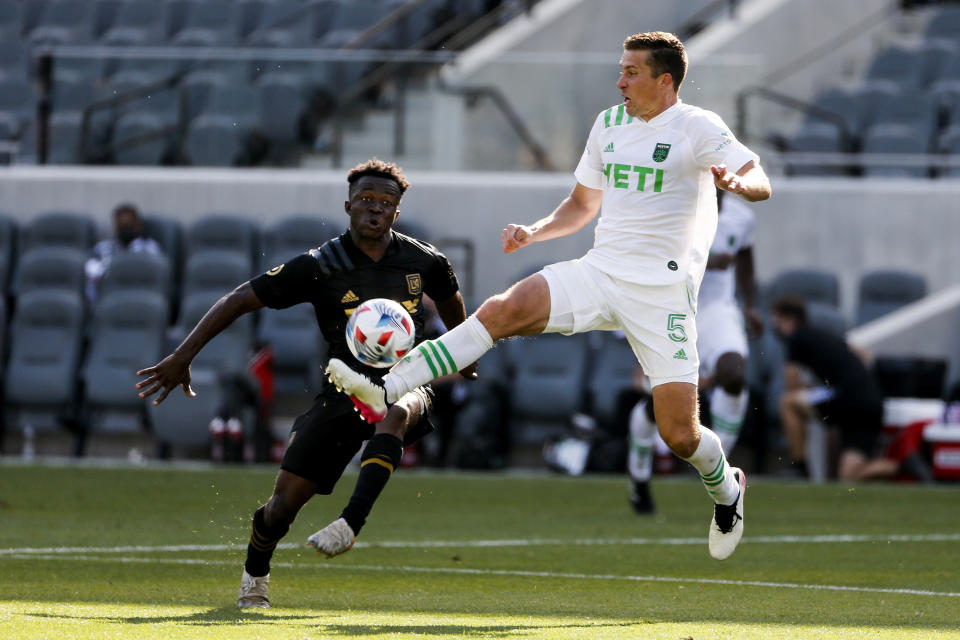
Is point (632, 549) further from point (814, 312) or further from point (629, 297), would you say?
point (814, 312)

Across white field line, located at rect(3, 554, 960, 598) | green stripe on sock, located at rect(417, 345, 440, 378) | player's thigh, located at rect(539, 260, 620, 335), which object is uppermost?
player's thigh, located at rect(539, 260, 620, 335)

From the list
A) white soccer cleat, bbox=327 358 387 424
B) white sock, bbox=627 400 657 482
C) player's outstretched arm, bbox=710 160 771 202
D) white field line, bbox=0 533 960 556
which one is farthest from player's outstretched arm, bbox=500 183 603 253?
white sock, bbox=627 400 657 482

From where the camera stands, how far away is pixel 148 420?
53.9 ft

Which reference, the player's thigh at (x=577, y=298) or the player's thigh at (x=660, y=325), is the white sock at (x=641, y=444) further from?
the player's thigh at (x=577, y=298)

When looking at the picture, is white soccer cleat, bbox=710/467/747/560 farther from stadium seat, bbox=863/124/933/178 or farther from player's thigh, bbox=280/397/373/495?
stadium seat, bbox=863/124/933/178

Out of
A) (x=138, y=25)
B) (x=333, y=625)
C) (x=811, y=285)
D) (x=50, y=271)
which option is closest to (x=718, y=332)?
(x=333, y=625)

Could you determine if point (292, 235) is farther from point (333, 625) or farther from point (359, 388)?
point (333, 625)

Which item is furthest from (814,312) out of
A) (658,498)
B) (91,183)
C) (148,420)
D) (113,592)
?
(113,592)

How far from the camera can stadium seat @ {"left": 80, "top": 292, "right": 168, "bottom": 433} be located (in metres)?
A: 16.7

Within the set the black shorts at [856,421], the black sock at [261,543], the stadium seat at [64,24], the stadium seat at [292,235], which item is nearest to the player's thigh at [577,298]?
the black sock at [261,543]

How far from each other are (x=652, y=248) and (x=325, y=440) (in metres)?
1.56

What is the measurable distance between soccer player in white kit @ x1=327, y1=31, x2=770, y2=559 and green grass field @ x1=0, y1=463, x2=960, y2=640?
0.97m

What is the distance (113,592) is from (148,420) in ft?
31.7

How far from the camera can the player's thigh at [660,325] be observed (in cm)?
679
